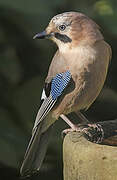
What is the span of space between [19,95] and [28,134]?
1.14 ft

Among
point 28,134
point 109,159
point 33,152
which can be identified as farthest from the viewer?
point 28,134

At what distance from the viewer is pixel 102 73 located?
370cm

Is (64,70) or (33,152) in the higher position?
(64,70)

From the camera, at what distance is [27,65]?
5266 millimetres

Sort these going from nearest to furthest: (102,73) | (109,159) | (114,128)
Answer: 1. (109,159)
2. (114,128)
3. (102,73)

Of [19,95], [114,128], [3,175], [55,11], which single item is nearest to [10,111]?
[19,95]

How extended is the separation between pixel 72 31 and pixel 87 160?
120cm

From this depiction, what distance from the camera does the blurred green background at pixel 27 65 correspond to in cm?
475

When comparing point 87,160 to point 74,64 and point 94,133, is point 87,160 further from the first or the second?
point 74,64

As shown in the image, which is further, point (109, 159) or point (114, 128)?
point (114, 128)

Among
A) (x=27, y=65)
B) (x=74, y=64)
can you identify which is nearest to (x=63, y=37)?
(x=74, y=64)

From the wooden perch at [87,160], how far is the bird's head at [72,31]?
2.87 ft

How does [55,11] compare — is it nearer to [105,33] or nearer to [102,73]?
[105,33]

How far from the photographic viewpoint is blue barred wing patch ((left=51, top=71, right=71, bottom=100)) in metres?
3.71
